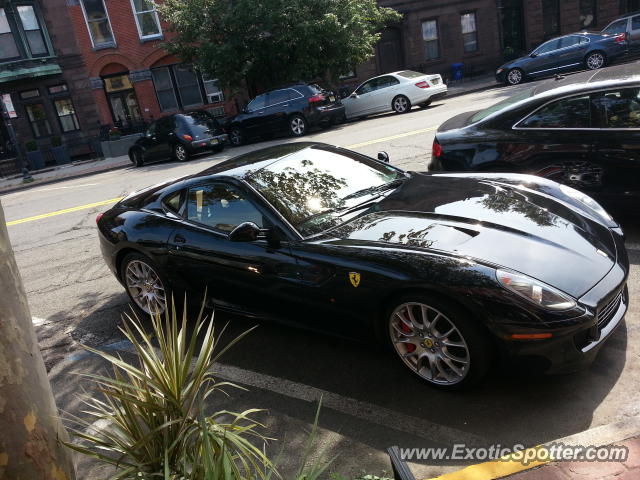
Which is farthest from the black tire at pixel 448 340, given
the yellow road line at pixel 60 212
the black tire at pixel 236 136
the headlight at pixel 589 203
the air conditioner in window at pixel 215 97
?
the air conditioner in window at pixel 215 97

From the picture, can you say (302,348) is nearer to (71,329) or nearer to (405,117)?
(71,329)

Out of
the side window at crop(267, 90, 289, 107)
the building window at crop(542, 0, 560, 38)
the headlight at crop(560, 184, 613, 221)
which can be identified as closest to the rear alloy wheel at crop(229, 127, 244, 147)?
the side window at crop(267, 90, 289, 107)

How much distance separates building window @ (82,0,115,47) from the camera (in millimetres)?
24969

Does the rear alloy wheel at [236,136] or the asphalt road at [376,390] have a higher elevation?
the rear alloy wheel at [236,136]

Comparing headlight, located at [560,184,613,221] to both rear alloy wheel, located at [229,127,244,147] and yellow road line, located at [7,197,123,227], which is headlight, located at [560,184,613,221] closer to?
yellow road line, located at [7,197,123,227]

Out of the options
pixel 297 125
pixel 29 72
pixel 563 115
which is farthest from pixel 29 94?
pixel 563 115

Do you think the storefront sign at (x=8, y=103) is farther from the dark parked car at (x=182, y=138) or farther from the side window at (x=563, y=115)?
the side window at (x=563, y=115)

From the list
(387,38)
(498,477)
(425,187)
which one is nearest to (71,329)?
(425,187)

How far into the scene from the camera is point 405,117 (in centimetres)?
1680

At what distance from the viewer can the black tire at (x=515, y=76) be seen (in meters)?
21.3

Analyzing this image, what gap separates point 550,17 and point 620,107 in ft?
91.8

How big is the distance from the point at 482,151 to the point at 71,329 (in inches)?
182

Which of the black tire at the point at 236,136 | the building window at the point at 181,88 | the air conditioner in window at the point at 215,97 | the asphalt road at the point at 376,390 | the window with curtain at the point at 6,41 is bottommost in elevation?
the asphalt road at the point at 376,390

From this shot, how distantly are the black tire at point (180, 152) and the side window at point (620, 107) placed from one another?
13700mm
